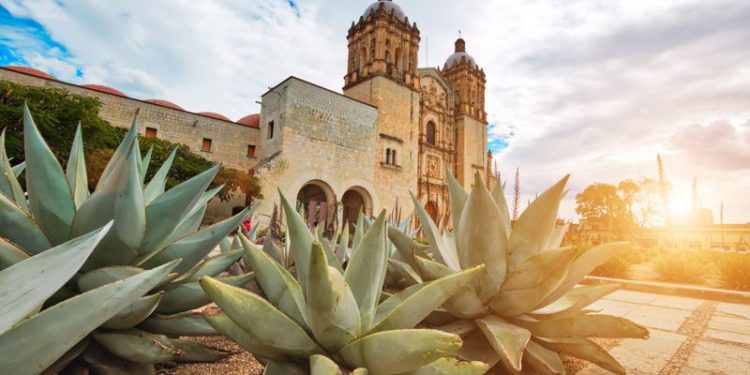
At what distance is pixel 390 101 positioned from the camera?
20172 mm

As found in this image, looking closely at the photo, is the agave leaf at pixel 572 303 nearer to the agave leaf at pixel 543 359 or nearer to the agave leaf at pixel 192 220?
the agave leaf at pixel 543 359

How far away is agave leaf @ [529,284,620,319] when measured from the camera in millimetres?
1164

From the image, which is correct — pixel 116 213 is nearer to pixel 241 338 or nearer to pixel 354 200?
pixel 241 338

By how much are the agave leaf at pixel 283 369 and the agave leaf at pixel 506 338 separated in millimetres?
542

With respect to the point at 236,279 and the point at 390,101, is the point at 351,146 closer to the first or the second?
the point at 390,101

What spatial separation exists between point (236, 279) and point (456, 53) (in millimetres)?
30497

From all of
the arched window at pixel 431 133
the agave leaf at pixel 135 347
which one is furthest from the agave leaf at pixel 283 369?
the arched window at pixel 431 133

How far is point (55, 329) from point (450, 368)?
29.4 inches

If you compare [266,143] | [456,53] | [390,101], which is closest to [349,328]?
[266,143]

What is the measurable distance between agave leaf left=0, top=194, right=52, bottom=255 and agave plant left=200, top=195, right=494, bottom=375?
0.47m

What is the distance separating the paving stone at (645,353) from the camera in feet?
4.57

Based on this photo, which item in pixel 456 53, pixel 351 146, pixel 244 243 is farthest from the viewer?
pixel 456 53

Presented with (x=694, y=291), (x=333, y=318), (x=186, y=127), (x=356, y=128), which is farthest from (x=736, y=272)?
(x=186, y=127)

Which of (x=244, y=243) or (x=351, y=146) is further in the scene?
(x=351, y=146)
